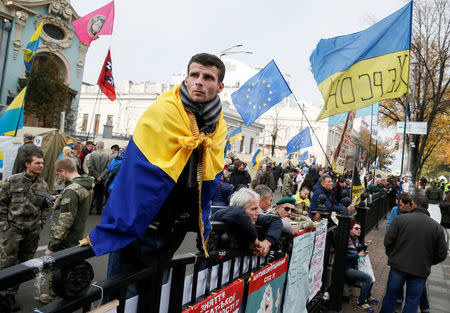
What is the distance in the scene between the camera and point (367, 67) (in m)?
4.83

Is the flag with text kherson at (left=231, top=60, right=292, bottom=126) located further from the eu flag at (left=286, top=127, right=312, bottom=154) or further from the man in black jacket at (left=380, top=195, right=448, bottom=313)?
the eu flag at (left=286, top=127, right=312, bottom=154)

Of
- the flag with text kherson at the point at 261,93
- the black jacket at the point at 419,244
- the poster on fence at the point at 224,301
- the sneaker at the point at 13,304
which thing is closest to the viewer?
the poster on fence at the point at 224,301

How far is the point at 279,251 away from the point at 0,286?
8.02ft

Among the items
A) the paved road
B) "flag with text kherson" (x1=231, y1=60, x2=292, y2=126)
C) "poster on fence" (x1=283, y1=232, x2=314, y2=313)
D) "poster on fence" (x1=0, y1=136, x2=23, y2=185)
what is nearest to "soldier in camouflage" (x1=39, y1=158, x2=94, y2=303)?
the paved road

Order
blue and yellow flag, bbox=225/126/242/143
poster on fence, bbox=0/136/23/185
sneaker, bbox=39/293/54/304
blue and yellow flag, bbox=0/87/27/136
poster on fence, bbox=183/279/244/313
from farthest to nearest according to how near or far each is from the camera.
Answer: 1. blue and yellow flag, bbox=225/126/242/143
2. blue and yellow flag, bbox=0/87/27/136
3. poster on fence, bbox=0/136/23/185
4. sneaker, bbox=39/293/54/304
5. poster on fence, bbox=183/279/244/313

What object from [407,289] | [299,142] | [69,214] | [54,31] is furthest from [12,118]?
[54,31]

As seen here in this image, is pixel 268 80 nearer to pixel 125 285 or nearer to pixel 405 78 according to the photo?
pixel 405 78

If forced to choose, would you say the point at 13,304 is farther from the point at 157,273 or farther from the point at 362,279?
the point at 362,279

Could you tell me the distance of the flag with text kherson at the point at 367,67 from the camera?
15.2 feet

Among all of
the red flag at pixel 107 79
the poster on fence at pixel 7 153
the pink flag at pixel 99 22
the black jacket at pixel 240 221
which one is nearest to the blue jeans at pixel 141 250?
the black jacket at pixel 240 221

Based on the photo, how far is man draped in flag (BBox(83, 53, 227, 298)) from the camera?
1.51m

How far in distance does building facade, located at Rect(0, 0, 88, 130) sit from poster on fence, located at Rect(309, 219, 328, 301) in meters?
23.3

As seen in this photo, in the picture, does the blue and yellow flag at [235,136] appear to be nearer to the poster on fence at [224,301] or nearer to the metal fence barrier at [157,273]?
the metal fence barrier at [157,273]

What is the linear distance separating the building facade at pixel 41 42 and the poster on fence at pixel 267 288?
2381 cm
